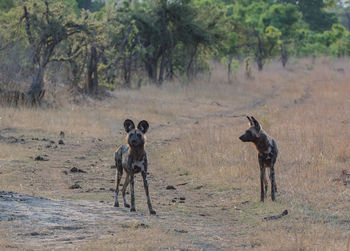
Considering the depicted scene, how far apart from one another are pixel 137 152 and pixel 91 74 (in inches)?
636

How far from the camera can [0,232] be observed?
599 cm

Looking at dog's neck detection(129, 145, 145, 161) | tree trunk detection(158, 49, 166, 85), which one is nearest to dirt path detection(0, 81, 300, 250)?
dog's neck detection(129, 145, 145, 161)

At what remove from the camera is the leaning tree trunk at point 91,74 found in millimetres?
23109

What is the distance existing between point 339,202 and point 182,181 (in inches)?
126

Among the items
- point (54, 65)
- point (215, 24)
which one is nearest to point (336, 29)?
point (215, 24)

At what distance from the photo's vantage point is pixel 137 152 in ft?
24.5

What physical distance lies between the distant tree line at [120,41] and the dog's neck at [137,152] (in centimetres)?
1204

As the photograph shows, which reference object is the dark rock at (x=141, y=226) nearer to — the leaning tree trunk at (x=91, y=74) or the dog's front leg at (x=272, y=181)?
the dog's front leg at (x=272, y=181)

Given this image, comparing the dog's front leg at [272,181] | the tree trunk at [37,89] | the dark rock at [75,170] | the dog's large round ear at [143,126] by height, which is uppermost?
the dog's large round ear at [143,126]

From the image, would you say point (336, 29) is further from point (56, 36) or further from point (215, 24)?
point (56, 36)

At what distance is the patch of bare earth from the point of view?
611cm

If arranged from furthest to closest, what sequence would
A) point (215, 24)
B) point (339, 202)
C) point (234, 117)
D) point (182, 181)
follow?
1. point (215, 24)
2. point (234, 117)
3. point (182, 181)
4. point (339, 202)

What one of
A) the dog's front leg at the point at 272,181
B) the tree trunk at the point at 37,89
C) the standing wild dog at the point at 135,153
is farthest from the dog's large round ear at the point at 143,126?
the tree trunk at the point at 37,89

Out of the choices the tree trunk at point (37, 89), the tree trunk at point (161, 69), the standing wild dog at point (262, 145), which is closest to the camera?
the standing wild dog at point (262, 145)
